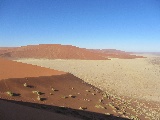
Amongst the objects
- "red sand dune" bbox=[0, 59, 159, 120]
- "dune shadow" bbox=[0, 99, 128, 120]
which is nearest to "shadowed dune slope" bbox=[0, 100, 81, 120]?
"red sand dune" bbox=[0, 59, 159, 120]

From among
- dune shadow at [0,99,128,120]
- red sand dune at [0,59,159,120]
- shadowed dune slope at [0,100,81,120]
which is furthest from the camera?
red sand dune at [0,59,159,120]

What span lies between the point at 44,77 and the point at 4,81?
12.9ft

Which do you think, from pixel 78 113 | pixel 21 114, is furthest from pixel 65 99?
pixel 21 114

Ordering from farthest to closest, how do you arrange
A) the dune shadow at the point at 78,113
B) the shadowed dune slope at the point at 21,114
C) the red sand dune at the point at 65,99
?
the red sand dune at the point at 65,99
the dune shadow at the point at 78,113
the shadowed dune slope at the point at 21,114

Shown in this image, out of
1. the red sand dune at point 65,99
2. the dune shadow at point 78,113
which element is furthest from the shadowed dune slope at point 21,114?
the dune shadow at point 78,113

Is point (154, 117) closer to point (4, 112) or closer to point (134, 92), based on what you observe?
point (134, 92)

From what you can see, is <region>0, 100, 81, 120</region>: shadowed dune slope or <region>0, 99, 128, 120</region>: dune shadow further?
<region>0, 99, 128, 120</region>: dune shadow

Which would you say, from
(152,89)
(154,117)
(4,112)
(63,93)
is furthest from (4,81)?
(152,89)

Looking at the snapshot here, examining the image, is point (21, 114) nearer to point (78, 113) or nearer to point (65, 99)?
point (78, 113)

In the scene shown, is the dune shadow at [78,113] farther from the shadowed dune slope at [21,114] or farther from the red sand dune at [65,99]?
the shadowed dune slope at [21,114]

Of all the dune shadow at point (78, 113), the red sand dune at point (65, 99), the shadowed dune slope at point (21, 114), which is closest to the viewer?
the shadowed dune slope at point (21, 114)

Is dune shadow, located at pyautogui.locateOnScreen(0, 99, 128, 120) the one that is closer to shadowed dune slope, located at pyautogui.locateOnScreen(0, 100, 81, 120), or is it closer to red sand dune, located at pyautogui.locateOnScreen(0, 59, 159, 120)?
red sand dune, located at pyautogui.locateOnScreen(0, 59, 159, 120)

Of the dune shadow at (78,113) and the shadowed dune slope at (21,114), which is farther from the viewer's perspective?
the dune shadow at (78,113)

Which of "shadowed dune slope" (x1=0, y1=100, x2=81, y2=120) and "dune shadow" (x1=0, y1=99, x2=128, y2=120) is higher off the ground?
"shadowed dune slope" (x1=0, y1=100, x2=81, y2=120)
